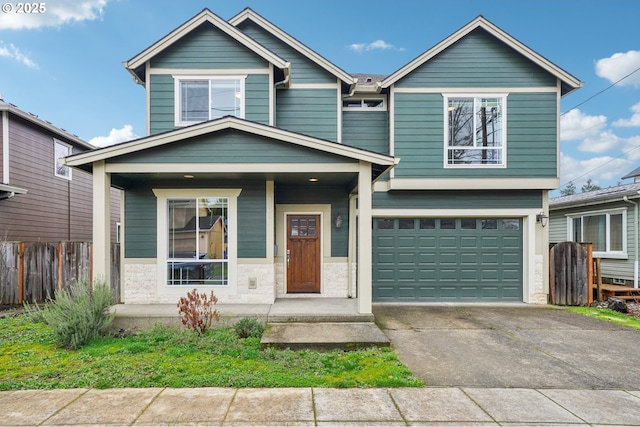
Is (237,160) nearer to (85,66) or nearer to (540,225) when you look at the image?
(540,225)

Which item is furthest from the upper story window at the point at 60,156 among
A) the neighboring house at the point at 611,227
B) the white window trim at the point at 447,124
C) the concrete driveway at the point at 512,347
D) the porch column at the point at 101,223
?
the neighboring house at the point at 611,227

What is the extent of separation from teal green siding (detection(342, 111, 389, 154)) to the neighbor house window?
26.8 ft

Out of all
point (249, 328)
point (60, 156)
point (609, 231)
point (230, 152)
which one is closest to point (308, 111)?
point (230, 152)

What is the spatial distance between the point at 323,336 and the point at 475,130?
663 centimetres

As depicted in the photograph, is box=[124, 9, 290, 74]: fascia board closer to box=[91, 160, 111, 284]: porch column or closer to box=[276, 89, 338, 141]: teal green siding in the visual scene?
box=[276, 89, 338, 141]: teal green siding

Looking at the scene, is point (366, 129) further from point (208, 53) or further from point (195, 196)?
point (195, 196)

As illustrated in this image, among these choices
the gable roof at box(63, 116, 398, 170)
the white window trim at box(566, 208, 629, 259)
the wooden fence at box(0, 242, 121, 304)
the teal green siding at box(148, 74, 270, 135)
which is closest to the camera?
the gable roof at box(63, 116, 398, 170)

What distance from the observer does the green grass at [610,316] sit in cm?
737

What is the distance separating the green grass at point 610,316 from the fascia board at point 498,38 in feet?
18.4

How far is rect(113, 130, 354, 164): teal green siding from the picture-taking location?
6680 millimetres

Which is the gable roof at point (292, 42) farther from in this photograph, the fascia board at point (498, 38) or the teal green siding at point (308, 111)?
the fascia board at point (498, 38)

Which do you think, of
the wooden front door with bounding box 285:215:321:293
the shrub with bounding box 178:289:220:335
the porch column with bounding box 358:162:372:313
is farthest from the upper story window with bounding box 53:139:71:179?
the porch column with bounding box 358:162:372:313

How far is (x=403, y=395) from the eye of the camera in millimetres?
4023

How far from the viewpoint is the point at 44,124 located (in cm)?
1178
